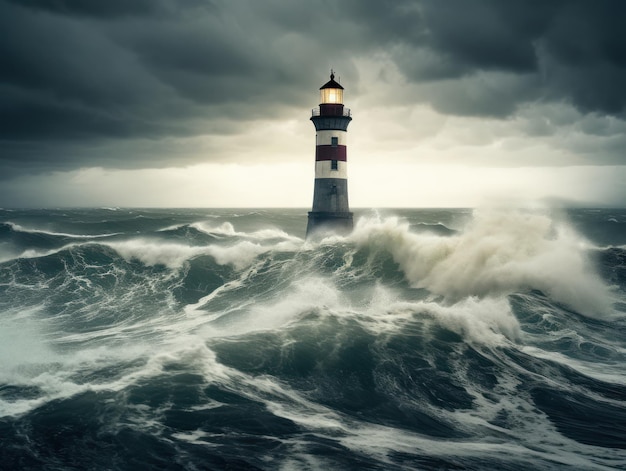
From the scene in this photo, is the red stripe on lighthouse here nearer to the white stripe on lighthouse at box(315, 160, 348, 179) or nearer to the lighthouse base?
the white stripe on lighthouse at box(315, 160, 348, 179)

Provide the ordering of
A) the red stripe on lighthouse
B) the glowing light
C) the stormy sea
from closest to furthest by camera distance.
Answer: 1. the stormy sea
2. the red stripe on lighthouse
3. the glowing light

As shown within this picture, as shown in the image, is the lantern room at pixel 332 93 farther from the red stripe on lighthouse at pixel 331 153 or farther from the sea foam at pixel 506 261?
the sea foam at pixel 506 261

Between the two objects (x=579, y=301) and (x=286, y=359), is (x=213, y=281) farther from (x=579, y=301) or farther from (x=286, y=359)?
(x=579, y=301)

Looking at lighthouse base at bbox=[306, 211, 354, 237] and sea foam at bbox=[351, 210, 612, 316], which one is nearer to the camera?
sea foam at bbox=[351, 210, 612, 316]

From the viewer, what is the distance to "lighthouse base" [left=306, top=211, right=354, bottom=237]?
26.8 m

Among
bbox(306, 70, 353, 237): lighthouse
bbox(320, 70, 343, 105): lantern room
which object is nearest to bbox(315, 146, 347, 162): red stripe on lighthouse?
bbox(306, 70, 353, 237): lighthouse

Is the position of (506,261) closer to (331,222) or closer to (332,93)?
(331,222)

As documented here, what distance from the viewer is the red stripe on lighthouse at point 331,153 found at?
26.6 m

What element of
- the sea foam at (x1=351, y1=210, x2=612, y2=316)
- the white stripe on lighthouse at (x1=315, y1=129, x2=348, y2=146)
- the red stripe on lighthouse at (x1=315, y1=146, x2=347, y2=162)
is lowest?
the sea foam at (x1=351, y1=210, x2=612, y2=316)

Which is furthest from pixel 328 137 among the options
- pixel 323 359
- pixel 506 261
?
pixel 323 359

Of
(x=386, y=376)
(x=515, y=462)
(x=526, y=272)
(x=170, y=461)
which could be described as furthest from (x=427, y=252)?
(x=170, y=461)

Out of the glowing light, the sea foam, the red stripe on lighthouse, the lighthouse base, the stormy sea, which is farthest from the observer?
the glowing light

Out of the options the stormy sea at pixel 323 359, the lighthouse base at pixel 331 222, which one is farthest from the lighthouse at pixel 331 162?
the stormy sea at pixel 323 359

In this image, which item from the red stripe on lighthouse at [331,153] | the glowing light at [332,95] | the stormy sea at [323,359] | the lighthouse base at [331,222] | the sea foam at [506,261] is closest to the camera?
the stormy sea at [323,359]
